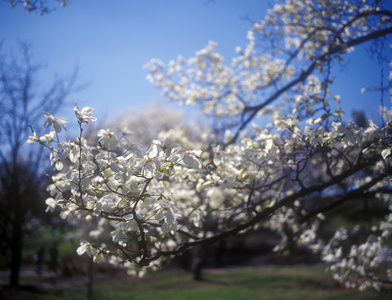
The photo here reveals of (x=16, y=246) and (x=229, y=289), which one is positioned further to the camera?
(x=16, y=246)

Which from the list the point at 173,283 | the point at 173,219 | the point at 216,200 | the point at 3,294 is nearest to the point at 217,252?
the point at 173,283

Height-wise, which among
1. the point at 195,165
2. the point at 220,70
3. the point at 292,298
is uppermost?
the point at 220,70

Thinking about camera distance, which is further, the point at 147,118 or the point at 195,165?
the point at 147,118

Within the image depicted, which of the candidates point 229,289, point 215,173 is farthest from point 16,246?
point 215,173

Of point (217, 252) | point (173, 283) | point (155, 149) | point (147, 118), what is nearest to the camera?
point (155, 149)

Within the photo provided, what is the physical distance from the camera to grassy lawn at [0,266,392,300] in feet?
34.0

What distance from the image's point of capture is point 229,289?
11.8m

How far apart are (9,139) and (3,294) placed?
617 centimetres

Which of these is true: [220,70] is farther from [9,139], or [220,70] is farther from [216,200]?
[9,139]

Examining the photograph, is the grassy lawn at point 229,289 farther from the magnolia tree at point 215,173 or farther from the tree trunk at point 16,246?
the magnolia tree at point 215,173

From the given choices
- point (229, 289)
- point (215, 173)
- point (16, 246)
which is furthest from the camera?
point (16, 246)

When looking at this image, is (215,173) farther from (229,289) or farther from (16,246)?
(16,246)

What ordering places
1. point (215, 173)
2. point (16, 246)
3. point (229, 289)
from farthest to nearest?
point (16, 246) → point (229, 289) → point (215, 173)

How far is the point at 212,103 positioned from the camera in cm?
947
